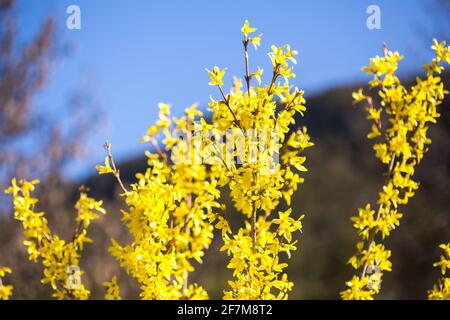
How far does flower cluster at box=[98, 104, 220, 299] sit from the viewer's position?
1.98 m

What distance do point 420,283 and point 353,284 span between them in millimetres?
8030

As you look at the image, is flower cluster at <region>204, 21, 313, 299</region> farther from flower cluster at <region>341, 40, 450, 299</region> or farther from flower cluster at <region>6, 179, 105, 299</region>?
flower cluster at <region>6, 179, 105, 299</region>

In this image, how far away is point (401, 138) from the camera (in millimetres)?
2621

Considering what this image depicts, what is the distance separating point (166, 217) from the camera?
2.20m

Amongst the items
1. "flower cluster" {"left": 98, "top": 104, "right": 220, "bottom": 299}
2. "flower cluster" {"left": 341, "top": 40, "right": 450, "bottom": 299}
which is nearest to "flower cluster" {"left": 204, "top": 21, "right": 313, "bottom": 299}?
"flower cluster" {"left": 98, "top": 104, "right": 220, "bottom": 299}

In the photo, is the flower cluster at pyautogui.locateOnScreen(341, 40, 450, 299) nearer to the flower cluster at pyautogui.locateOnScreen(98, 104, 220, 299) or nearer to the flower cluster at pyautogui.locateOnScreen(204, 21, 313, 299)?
the flower cluster at pyautogui.locateOnScreen(204, 21, 313, 299)

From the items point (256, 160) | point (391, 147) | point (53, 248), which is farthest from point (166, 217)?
point (391, 147)

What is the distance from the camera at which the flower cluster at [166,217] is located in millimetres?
1980

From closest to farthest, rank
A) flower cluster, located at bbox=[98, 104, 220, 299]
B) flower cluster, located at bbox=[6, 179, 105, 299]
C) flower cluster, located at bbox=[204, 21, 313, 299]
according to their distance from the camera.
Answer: flower cluster, located at bbox=[98, 104, 220, 299] → flower cluster, located at bbox=[204, 21, 313, 299] → flower cluster, located at bbox=[6, 179, 105, 299]

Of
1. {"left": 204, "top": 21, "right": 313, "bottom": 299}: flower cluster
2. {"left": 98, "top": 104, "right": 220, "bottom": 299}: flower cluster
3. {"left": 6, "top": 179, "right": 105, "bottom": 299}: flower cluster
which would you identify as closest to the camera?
{"left": 98, "top": 104, "right": 220, "bottom": 299}: flower cluster

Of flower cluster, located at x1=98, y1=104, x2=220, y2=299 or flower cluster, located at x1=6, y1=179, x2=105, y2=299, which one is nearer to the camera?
flower cluster, located at x1=98, y1=104, x2=220, y2=299
